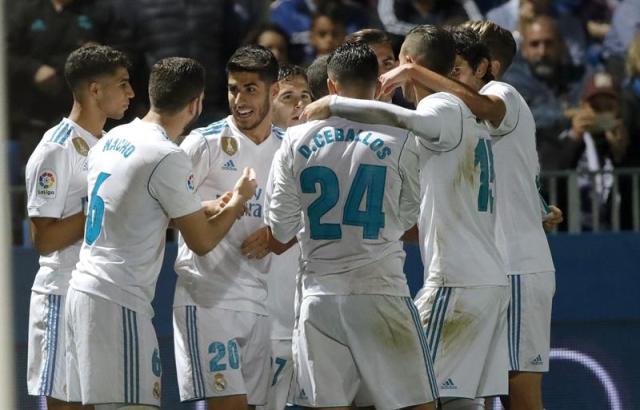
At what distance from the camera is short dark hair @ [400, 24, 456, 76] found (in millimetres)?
5988

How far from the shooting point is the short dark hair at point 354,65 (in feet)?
18.2

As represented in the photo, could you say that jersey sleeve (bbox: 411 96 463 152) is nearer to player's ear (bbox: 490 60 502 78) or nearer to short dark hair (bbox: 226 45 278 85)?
short dark hair (bbox: 226 45 278 85)

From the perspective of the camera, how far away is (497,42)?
671cm

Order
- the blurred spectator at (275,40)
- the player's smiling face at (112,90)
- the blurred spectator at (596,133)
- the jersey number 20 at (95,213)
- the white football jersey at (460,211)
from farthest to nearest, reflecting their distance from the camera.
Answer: the blurred spectator at (275,40), the blurred spectator at (596,133), the player's smiling face at (112,90), the white football jersey at (460,211), the jersey number 20 at (95,213)

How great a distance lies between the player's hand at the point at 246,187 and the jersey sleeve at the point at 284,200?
139mm

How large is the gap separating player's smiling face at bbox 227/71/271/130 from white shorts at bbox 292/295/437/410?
1.09 meters

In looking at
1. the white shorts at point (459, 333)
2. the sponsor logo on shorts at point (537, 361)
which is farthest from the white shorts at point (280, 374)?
the sponsor logo on shorts at point (537, 361)

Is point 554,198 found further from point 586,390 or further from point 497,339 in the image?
point 497,339

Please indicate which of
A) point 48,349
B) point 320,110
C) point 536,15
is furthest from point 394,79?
point 536,15

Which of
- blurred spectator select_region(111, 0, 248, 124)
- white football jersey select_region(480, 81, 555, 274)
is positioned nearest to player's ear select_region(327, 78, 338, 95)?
white football jersey select_region(480, 81, 555, 274)

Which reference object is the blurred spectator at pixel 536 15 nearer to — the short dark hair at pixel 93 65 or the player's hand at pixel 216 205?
the short dark hair at pixel 93 65

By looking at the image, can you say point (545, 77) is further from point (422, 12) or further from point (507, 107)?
point (507, 107)

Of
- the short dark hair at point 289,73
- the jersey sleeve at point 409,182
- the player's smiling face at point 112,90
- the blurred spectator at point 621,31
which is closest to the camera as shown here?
the jersey sleeve at point 409,182

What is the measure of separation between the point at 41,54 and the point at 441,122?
16.4ft
